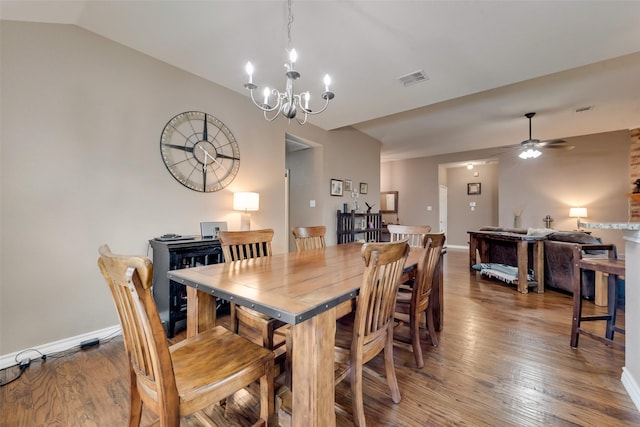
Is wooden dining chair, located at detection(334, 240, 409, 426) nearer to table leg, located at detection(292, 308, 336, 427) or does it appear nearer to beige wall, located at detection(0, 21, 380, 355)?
table leg, located at detection(292, 308, 336, 427)

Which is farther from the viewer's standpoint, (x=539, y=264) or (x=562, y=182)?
(x=562, y=182)

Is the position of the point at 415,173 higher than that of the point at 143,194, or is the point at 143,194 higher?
the point at 415,173

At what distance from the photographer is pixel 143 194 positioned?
8.07ft

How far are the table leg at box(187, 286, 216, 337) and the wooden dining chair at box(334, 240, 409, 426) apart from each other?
2.40ft

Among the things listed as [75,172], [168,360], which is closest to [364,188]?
[75,172]

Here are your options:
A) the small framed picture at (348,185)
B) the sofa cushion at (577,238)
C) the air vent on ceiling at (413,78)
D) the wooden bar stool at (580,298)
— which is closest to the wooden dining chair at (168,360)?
the wooden bar stool at (580,298)

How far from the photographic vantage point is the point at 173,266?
2227 mm

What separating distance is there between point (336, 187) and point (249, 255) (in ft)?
10.4

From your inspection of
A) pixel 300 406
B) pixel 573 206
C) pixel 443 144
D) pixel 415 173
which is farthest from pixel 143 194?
pixel 573 206

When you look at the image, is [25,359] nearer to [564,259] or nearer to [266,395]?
[266,395]

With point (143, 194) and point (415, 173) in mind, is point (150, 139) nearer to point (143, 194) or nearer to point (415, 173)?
point (143, 194)

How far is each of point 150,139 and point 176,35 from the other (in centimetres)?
96

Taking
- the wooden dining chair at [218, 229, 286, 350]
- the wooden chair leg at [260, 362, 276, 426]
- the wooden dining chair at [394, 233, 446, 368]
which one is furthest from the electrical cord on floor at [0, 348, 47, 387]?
the wooden dining chair at [394, 233, 446, 368]

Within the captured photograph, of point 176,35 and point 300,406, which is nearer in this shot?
point 300,406
